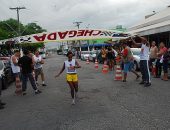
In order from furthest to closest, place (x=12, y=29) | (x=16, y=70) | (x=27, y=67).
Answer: (x=12, y=29)
(x=16, y=70)
(x=27, y=67)

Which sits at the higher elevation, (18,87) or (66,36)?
(66,36)

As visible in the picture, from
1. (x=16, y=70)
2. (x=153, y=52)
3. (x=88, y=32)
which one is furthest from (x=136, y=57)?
(x=16, y=70)

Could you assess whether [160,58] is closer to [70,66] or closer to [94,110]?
[70,66]

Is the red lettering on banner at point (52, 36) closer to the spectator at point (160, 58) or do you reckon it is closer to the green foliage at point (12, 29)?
the spectator at point (160, 58)

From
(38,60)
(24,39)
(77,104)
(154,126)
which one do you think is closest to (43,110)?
(77,104)

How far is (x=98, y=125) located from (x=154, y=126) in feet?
3.93

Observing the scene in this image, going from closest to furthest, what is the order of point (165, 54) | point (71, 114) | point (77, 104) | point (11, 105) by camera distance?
point (71, 114) → point (77, 104) → point (11, 105) → point (165, 54)

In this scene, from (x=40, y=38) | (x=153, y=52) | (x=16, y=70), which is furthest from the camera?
(x=153, y=52)

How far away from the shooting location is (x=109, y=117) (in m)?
8.77

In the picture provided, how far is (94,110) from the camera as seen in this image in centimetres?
981

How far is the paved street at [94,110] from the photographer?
26.5ft

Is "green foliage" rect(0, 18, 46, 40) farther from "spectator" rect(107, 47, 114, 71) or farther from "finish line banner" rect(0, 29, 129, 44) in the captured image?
"finish line banner" rect(0, 29, 129, 44)

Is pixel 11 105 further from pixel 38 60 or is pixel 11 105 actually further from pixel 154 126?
pixel 154 126

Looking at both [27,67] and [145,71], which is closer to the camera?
[27,67]
